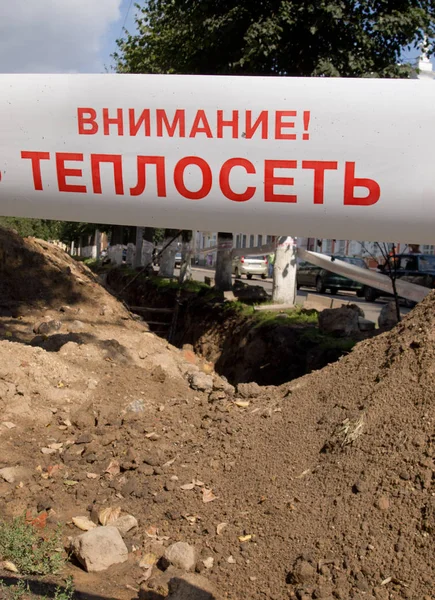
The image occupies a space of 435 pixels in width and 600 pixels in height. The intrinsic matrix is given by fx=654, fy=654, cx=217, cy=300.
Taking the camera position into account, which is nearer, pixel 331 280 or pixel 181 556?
pixel 181 556

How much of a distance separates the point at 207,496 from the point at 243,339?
6938 millimetres

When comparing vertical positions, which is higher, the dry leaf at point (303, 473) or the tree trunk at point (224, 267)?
the tree trunk at point (224, 267)

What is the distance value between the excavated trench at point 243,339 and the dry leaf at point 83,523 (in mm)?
5210

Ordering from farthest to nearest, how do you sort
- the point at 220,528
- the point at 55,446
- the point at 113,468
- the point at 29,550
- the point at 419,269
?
the point at 419,269 → the point at 55,446 → the point at 113,468 → the point at 220,528 → the point at 29,550

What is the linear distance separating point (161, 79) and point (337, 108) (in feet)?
3.55

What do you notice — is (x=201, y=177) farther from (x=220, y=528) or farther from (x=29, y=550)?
(x=29, y=550)

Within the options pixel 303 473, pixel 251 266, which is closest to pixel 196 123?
pixel 303 473

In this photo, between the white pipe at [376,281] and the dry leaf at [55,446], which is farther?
the white pipe at [376,281]

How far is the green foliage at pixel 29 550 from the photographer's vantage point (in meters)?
3.75

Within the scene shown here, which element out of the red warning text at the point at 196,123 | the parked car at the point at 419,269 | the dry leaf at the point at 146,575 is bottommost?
the dry leaf at the point at 146,575

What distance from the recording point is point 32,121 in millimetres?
4141

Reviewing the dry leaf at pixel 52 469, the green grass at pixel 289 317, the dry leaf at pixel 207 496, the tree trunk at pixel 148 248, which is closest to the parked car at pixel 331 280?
the tree trunk at pixel 148 248

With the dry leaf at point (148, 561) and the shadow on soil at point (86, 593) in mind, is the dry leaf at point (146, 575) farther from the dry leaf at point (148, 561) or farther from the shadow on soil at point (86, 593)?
the shadow on soil at point (86, 593)

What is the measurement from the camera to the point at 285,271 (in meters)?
12.6
